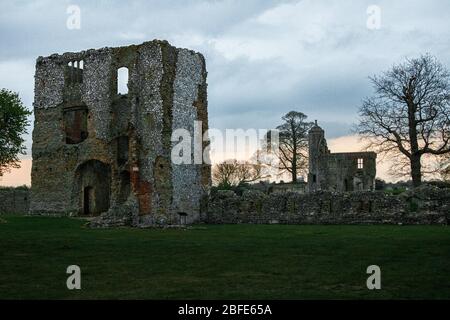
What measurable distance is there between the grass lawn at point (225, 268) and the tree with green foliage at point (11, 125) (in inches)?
755

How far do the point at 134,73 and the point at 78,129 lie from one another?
22.5ft

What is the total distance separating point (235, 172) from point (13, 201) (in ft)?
Answer: 87.5

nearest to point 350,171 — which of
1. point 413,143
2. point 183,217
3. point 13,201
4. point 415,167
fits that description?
point 415,167

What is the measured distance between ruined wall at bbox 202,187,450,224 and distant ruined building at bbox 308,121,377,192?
2676cm

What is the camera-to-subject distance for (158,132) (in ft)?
91.6

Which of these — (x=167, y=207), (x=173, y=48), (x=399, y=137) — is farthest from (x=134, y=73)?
(x=399, y=137)

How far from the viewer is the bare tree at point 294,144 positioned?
61.5 metres

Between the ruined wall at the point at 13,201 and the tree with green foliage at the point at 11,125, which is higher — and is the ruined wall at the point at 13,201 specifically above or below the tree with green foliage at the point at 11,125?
below

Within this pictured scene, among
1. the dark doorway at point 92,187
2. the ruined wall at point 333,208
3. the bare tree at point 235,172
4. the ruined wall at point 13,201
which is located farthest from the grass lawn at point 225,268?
the bare tree at point 235,172

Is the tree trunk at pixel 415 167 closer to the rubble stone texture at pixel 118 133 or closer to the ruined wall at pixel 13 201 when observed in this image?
the rubble stone texture at pixel 118 133

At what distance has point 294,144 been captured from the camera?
61531 mm

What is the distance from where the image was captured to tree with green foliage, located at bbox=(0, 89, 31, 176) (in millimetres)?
33625

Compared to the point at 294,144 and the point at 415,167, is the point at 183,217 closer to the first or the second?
the point at 415,167
